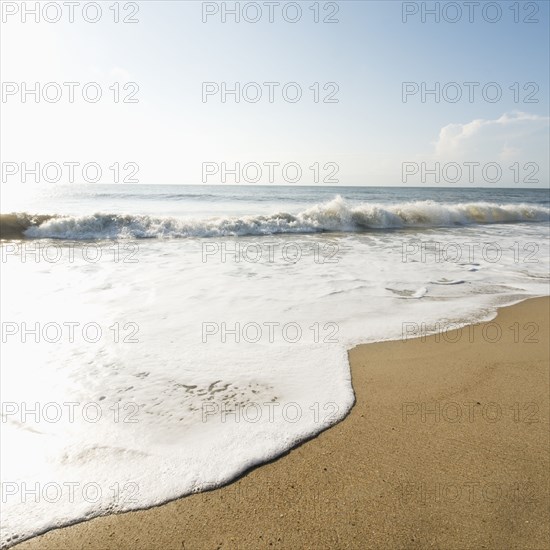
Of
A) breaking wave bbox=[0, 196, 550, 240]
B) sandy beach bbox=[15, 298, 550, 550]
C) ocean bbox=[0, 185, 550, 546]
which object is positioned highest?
breaking wave bbox=[0, 196, 550, 240]

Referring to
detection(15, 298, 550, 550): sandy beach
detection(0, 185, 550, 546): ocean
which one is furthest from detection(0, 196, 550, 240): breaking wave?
detection(15, 298, 550, 550): sandy beach

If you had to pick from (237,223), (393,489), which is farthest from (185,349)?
(237,223)

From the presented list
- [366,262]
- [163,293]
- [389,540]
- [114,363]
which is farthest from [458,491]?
[366,262]

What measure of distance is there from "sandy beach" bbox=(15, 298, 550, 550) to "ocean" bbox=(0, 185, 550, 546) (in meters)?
0.14

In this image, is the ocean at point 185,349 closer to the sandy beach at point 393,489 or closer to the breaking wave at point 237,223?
the sandy beach at point 393,489

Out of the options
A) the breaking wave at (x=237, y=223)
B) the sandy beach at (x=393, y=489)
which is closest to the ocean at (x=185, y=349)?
the sandy beach at (x=393, y=489)

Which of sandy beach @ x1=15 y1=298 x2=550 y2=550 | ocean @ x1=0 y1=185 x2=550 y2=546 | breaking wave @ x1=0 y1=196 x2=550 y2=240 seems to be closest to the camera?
sandy beach @ x1=15 y1=298 x2=550 y2=550

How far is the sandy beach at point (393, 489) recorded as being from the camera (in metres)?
1.83

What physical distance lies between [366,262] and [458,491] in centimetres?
642

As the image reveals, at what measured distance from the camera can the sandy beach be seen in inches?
72.1

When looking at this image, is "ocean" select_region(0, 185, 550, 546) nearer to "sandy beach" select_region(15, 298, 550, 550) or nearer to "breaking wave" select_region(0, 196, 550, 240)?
"sandy beach" select_region(15, 298, 550, 550)

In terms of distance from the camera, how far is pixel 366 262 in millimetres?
8273

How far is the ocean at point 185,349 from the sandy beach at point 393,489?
0.14m

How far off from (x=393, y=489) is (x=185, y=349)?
2365 millimetres
